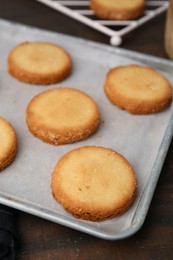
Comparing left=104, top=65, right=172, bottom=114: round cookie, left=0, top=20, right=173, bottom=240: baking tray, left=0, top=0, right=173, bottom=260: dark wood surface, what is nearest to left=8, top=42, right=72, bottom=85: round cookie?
left=0, top=20, right=173, bottom=240: baking tray

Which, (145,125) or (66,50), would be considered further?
(66,50)

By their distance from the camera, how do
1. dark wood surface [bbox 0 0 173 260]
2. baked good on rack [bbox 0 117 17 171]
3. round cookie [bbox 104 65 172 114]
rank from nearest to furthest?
1. dark wood surface [bbox 0 0 173 260]
2. baked good on rack [bbox 0 117 17 171]
3. round cookie [bbox 104 65 172 114]

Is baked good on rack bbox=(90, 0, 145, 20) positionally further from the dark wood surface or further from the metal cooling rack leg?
the dark wood surface

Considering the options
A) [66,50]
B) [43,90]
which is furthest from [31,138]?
[66,50]

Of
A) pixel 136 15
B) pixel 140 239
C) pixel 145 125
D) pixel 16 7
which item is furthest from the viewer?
pixel 16 7

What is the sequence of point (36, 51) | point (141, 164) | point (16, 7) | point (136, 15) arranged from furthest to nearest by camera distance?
point (16, 7), point (136, 15), point (36, 51), point (141, 164)

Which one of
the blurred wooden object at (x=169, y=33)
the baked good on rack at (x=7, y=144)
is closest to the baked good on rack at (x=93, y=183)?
Answer: the baked good on rack at (x=7, y=144)

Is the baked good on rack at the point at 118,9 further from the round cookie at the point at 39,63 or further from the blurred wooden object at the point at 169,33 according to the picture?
the round cookie at the point at 39,63

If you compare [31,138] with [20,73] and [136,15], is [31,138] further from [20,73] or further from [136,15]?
[136,15]
